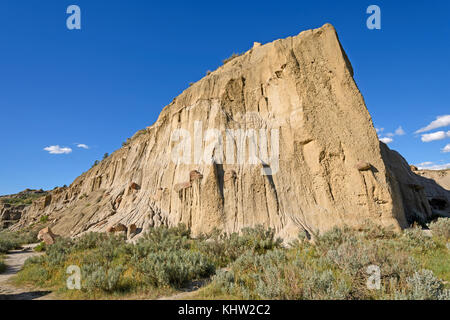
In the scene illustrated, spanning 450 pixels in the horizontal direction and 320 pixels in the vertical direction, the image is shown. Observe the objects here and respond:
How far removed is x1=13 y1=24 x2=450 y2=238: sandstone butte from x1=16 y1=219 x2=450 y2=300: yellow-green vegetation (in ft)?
11.5

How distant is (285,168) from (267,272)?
32.5 feet

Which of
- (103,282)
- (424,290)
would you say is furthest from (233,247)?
(424,290)

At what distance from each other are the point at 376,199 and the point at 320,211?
9.36ft

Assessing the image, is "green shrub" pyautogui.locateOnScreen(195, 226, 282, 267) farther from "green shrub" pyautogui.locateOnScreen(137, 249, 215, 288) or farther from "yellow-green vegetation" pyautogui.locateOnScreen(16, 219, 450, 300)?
"green shrub" pyautogui.locateOnScreen(137, 249, 215, 288)

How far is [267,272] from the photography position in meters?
5.73

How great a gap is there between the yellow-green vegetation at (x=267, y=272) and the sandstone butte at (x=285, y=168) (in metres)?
3.51

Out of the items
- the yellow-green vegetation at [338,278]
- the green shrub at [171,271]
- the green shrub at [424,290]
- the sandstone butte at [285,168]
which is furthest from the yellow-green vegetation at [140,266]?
the green shrub at [424,290]

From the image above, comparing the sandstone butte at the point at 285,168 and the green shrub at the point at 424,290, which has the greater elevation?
the sandstone butte at the point at 285,168

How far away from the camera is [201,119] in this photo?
59.5 ft

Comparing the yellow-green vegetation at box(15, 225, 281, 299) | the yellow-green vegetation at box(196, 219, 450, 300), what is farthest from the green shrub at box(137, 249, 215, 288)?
the yellow-green vegetation at box(196, 219, 450, 300)

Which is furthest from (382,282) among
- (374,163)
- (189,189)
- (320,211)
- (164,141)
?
(164,141)

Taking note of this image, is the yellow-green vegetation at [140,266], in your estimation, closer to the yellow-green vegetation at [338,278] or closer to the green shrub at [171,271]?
the green shrub at [171,271]

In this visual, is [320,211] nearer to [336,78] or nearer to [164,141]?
[336,78]

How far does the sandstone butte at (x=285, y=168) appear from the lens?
526 inches
